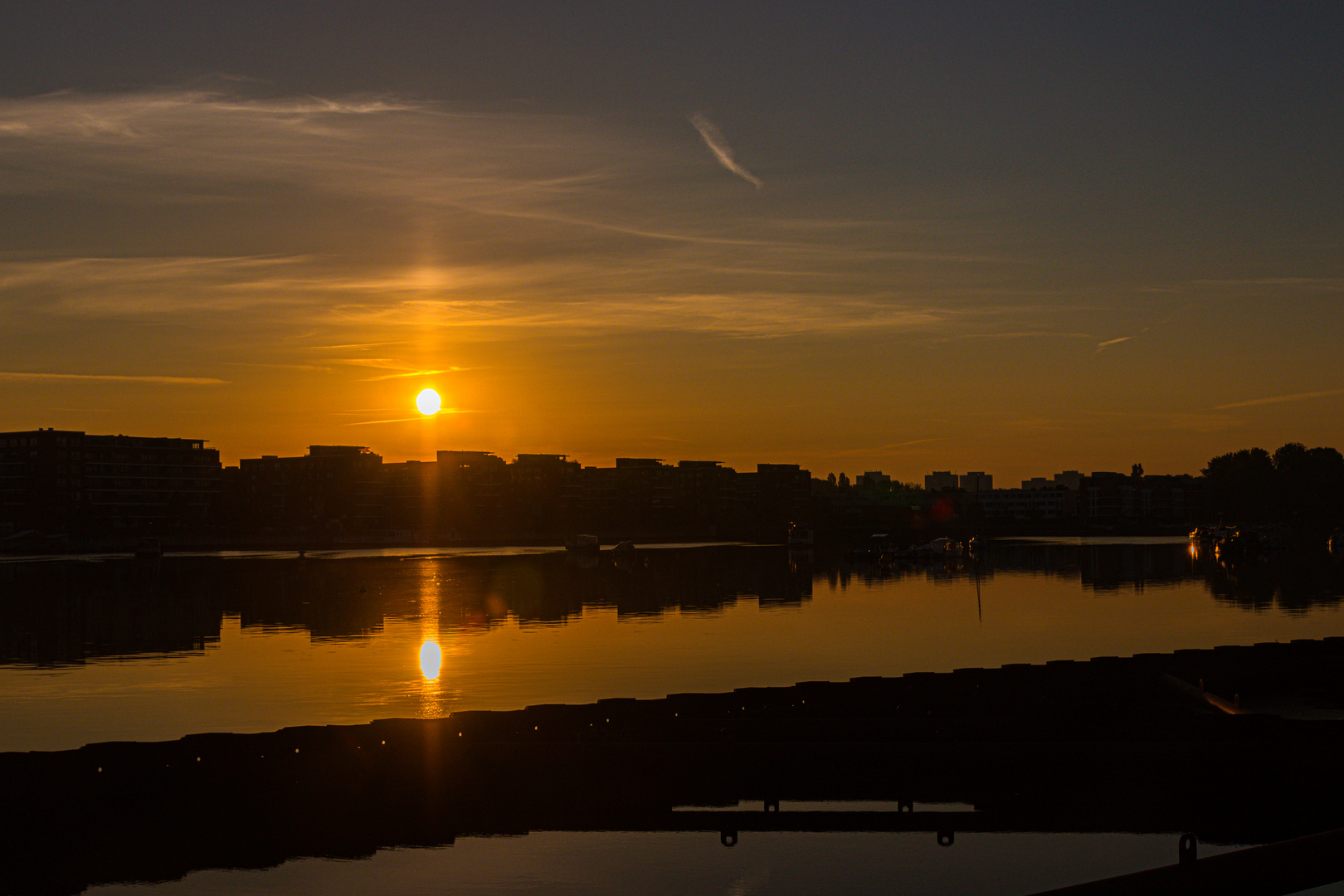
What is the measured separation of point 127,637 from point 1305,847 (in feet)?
205

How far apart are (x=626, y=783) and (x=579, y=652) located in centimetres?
3052

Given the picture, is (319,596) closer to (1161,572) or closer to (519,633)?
(519,633)

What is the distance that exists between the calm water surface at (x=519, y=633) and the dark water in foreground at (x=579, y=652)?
25 cm

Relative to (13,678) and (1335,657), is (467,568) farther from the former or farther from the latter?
(1335,657)

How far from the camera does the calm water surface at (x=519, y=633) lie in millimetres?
41844

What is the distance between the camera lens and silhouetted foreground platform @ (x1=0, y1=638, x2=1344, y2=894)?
22109mm

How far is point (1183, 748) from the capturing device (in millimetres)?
23859

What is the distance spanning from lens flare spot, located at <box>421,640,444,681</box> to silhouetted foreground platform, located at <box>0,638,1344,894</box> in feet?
66.6

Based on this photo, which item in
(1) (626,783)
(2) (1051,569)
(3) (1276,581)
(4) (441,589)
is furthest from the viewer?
(2) (1051,569)

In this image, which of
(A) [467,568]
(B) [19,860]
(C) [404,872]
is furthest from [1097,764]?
(A) [467,568]

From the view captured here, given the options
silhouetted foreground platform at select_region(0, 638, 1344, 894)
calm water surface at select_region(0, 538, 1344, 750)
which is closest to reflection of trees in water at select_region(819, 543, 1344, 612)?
calm water surface at select_region(0, 538, 1344, 750)

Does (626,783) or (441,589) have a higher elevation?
(441,589)

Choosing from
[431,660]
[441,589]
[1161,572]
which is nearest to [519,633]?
[431,660]

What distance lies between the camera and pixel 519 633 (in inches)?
2517
